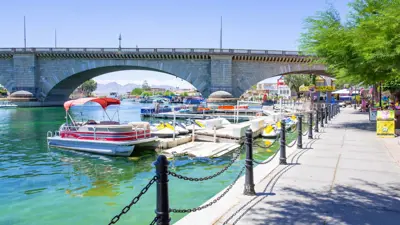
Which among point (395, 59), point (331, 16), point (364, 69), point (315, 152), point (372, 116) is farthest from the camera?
point (372, 116)

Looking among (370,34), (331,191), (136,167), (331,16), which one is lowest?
(136,167)

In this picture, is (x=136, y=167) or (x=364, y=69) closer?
(x=136, y=167)

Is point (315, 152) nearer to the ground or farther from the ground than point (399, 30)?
nearer to the ground

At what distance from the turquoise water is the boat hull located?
39 cm

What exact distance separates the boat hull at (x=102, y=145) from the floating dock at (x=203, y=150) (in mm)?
1575

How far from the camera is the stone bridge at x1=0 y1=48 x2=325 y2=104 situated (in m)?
61.1

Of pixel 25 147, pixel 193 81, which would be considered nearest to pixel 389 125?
pixel 25 147

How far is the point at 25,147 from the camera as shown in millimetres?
21578

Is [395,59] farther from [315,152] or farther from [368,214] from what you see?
[368,214]

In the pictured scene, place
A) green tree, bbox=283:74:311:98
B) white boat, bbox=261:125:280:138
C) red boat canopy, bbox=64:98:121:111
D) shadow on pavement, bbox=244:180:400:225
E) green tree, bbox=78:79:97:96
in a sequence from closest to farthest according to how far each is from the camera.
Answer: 1. shadow on pavement, bbox=244:180:400:225
2. red boat canopy, bbox=64:98:121:111
3. white boat, bbox=261:125:280:138
4. green tree, bbox=283:74:311:98
5. green tree, bbox=78:79:97:96

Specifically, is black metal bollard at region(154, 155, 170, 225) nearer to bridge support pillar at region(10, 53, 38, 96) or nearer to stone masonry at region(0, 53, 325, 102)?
stone masonry at region(0, 53, 325, 102)

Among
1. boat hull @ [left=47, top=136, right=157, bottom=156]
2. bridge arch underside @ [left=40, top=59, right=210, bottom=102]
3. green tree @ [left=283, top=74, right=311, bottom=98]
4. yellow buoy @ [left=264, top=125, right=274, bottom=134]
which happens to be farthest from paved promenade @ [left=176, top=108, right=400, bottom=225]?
green tree @ [left=283, top=74, right=311, bottom=98]

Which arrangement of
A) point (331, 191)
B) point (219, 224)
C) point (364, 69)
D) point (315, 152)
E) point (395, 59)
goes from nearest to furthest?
point (219, 224) → point (331, 191) → point (315, 152) → point (395, 59) → point (364, 69)

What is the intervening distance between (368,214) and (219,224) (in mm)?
2483
